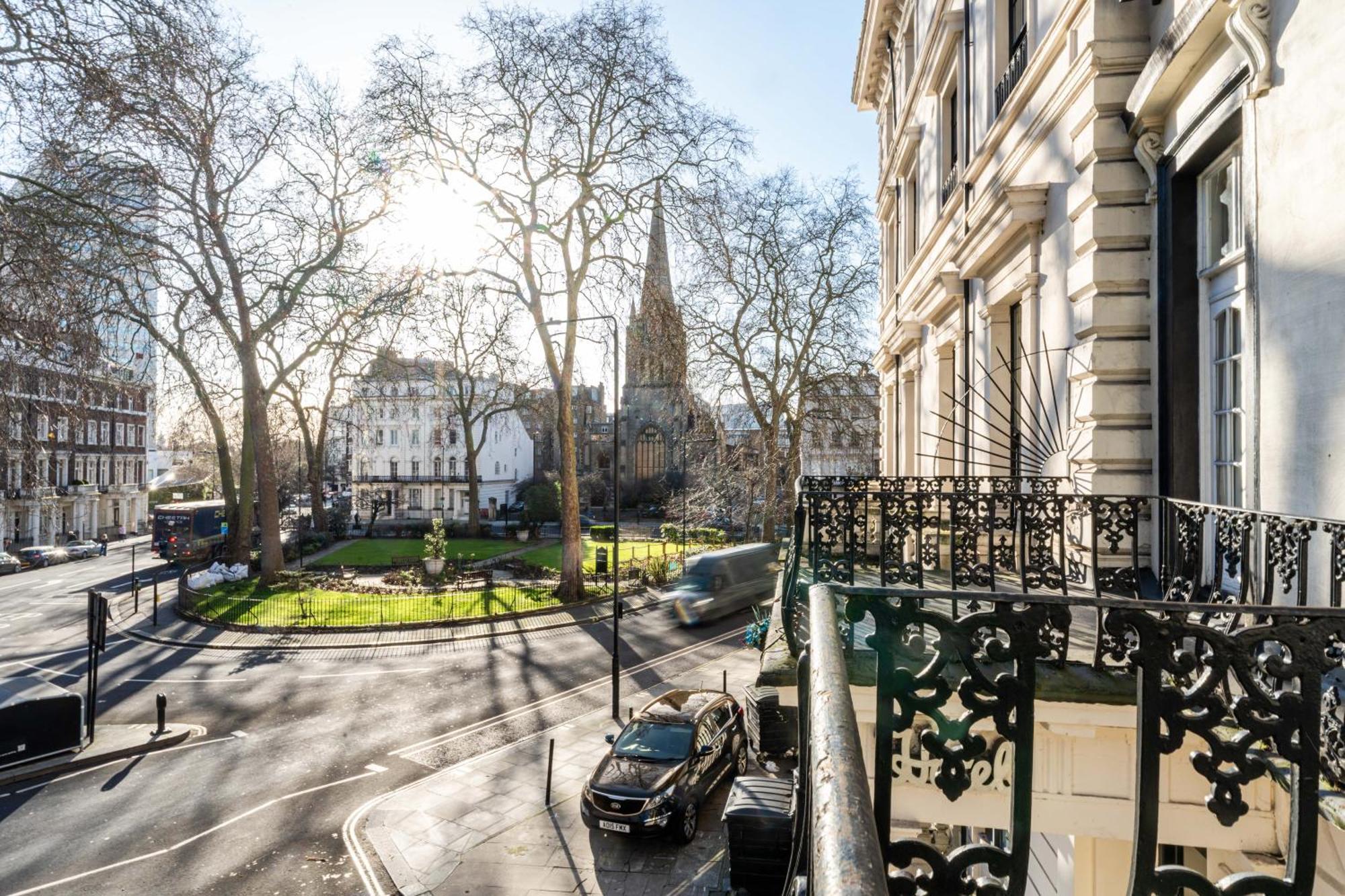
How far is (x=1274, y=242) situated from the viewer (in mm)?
4523

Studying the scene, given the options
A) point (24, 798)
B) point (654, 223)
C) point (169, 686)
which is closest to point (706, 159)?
point (654, 223)

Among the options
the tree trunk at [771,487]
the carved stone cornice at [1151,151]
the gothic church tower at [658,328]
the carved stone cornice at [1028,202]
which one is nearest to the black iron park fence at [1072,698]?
the carved stone cornice at [1151,151]

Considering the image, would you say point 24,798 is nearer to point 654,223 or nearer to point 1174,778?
point 1174,778

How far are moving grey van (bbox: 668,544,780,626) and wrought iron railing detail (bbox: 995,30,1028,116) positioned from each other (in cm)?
1864

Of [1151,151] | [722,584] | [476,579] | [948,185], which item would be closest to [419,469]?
[476,579]

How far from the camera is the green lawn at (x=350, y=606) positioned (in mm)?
24625

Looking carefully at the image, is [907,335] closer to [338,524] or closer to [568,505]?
[568,505]

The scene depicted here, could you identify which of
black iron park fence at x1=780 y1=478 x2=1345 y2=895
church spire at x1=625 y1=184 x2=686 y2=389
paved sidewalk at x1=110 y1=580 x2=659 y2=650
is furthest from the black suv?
church spire at x1=625 y1=184 x2=686 y2=389

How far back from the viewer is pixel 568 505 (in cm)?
2648

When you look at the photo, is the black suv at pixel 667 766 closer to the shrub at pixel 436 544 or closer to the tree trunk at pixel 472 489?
the shrub at pixel 436 544

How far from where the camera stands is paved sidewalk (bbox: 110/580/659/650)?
74.1 ft

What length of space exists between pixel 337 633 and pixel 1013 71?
75.3 feet

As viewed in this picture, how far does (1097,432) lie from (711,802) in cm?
913

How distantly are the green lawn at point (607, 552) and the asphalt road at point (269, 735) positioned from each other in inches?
447
